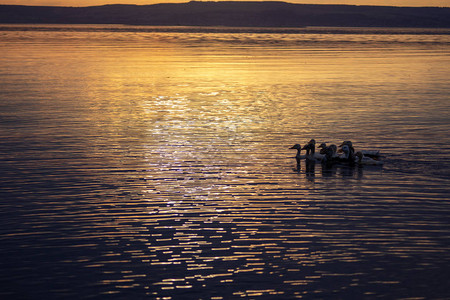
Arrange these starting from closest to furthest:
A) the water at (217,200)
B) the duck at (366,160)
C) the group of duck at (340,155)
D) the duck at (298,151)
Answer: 1. the water at (217,200)
2. the duck at (366,160)
3. the group of duck at (340,155)
4. the duck at (298,151)

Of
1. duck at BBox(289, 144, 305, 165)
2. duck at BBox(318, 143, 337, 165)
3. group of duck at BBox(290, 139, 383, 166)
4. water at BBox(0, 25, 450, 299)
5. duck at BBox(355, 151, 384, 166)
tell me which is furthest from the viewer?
duck at BBox(289, 144, 305, 165)

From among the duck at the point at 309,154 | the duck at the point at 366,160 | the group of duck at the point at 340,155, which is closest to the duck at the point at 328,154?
the group of duck at the point at 340,155

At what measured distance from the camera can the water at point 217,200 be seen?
39.4ft

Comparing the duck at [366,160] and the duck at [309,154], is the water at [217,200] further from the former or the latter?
the duck at [309,154]

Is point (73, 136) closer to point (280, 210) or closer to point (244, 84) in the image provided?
point (280, 210)

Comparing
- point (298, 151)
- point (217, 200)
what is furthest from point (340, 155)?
point (217, 200)

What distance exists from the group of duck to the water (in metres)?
0.42

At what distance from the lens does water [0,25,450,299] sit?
12016mm

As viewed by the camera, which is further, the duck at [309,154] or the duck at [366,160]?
the duck at [309,154]

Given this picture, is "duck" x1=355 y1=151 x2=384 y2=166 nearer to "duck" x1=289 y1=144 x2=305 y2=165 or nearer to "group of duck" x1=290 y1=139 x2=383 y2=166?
"group of duck" x1=290 y1=139 x2=383 y2=166

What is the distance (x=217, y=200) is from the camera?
54.8 feet

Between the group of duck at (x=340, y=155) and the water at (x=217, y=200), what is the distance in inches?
16.4

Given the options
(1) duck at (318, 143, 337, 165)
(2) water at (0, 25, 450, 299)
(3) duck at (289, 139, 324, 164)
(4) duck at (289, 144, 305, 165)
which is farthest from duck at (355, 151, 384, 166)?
(4) duck at (289, 144, 305, 165)

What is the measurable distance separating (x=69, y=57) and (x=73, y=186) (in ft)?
174
